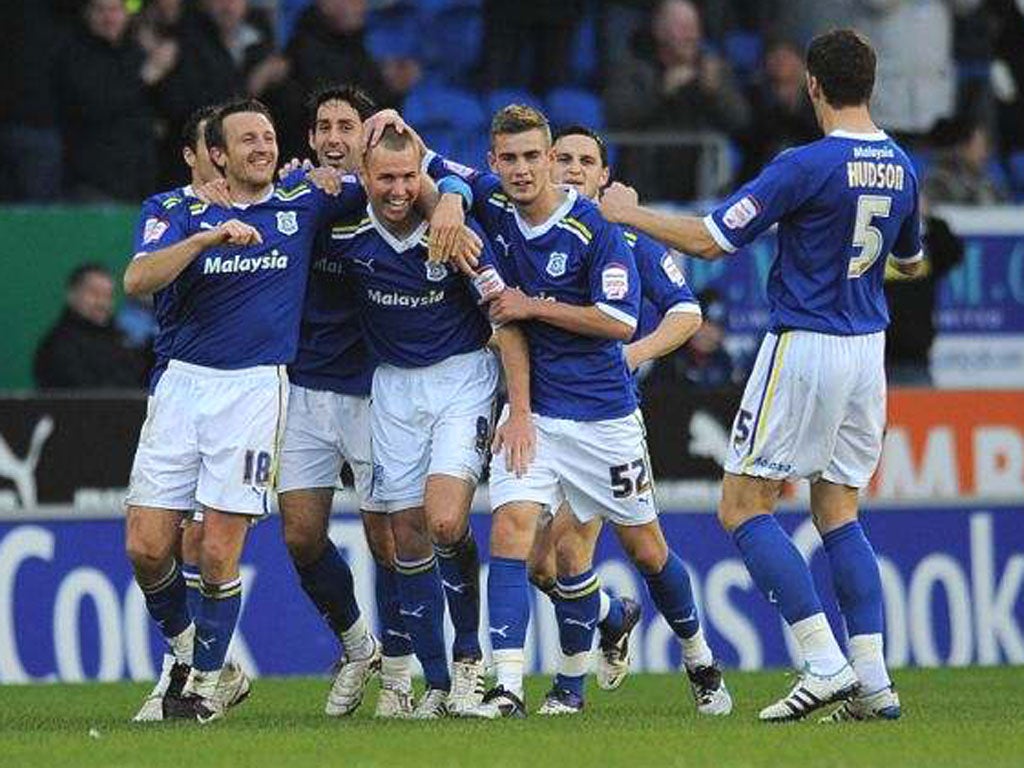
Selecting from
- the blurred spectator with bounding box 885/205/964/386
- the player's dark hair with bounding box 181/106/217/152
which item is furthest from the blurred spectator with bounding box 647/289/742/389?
the player's dark hair with bounding box 181/106/217/152

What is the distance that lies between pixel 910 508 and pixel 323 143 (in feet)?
18.1

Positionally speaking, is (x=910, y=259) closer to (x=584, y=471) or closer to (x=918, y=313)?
(x=584, y=471)

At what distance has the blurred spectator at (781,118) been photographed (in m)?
19.9

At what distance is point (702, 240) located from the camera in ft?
35.7

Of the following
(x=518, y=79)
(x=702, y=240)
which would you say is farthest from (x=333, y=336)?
(x=518, y=79)

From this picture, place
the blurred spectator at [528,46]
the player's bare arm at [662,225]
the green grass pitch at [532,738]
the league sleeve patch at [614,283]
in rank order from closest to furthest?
the green grass pitch at [532,738] → the player's bare arm at [662,225] → the league sleeve patch at [614,283] → the blurred spectator at [528,46]

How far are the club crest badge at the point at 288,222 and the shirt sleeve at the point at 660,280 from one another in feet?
5.34

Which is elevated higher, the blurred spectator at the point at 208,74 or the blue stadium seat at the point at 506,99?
the blurred spectator at the point at 208,74

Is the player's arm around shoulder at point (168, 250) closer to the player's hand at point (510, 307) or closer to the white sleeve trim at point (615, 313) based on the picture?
the player's hand at point (510, 307)

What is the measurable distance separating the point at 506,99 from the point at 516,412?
884 cm

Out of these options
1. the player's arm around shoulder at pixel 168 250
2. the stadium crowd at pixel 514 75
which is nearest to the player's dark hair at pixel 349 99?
the player's arm around shoulder at pixel 168 250

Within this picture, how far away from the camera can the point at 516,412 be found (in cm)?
1128

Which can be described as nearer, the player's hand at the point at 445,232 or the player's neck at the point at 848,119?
the player's neck at the point at 848,119

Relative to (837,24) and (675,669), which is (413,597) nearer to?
(675,669)
